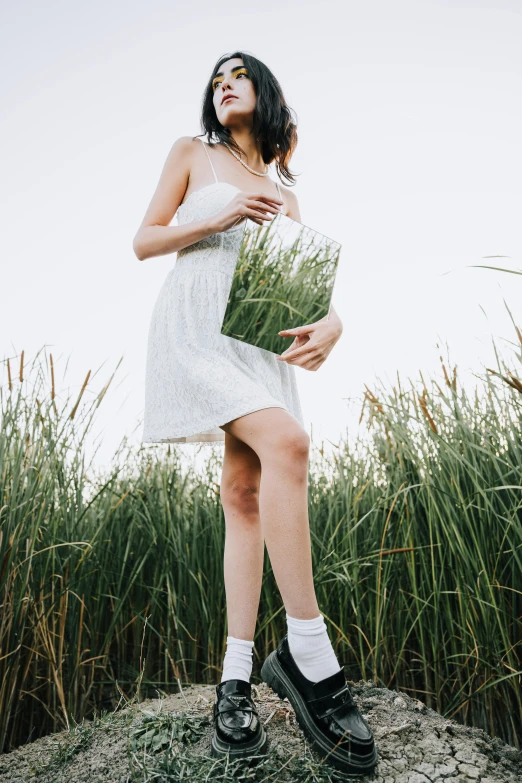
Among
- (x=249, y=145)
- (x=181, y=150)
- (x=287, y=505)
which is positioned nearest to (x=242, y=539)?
(x=287, y=505)

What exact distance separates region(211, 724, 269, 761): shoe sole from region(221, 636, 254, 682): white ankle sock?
134 mm

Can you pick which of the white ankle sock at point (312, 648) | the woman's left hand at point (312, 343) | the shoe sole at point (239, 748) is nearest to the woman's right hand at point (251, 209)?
the woman's left hand at point (312, 343)

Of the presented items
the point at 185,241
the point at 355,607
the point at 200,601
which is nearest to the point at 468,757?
the point at 355,607

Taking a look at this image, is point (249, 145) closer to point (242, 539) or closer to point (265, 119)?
point (265, 119)

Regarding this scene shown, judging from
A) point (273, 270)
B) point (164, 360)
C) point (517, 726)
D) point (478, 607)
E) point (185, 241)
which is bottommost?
point (517, 726)

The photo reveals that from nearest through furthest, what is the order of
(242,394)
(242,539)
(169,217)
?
1. (242,394)
2. (242,539)
3. (169,217)

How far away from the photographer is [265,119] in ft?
6.77

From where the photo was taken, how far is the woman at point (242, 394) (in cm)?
147

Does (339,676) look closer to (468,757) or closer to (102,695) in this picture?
(468,757)

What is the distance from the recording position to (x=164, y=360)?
72.1 inches

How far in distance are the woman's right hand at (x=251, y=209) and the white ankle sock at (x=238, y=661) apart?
1.10 meters

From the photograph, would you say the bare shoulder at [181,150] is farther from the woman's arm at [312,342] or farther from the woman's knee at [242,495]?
the woman's knee at [242,495]

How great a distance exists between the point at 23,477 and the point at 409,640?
1554mm

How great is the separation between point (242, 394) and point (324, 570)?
1.03 meters
